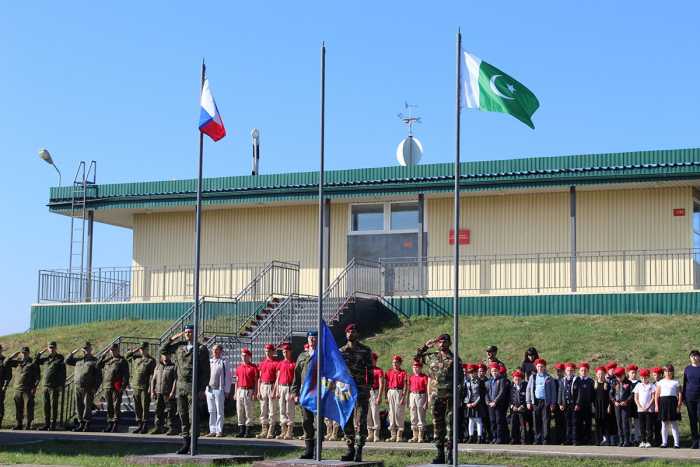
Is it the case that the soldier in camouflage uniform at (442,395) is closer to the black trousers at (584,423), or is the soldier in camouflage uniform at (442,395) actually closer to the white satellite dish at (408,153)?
the black trousers at (584,423)

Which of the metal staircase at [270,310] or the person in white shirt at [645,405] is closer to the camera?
the person in white shirt at [645,405]

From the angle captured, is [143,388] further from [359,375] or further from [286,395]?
[359,375]

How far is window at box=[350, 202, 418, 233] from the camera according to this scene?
31.7 metres

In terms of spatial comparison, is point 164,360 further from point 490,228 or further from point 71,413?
point 490,228

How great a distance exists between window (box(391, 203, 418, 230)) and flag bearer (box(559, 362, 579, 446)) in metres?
11.7

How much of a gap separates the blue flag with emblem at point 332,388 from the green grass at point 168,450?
118cm

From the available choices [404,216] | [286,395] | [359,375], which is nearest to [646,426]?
[359,375]

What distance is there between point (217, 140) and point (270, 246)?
14739mm

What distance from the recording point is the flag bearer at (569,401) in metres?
19.9

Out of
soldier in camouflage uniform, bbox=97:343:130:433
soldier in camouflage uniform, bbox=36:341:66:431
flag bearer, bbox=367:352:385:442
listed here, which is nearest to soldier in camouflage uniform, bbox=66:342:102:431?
soldier in camouflage uniform, bbox=97:343:130:433

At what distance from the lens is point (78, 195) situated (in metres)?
35.2

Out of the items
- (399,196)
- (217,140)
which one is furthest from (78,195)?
(217,140)

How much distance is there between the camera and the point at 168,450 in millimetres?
19812

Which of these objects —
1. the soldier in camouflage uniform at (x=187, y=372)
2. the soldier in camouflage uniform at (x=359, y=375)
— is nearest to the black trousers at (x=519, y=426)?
the soldier in camouflage uniform at (x=359, y=375)
